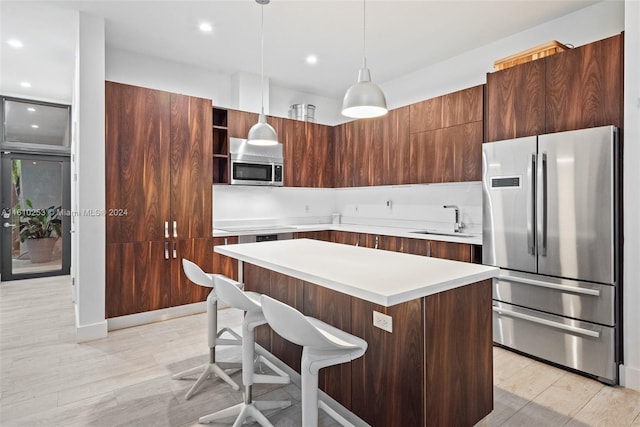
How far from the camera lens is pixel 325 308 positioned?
2.07 metres

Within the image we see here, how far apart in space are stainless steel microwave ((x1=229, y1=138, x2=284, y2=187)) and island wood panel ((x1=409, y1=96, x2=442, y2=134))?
1.81 meters

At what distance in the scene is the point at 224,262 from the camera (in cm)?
409

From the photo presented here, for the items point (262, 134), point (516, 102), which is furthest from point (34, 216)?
point (516, 102)

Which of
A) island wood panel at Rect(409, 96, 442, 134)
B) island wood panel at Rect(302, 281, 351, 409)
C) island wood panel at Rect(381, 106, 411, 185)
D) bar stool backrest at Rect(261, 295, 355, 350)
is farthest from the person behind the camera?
island wood panel at Rect(381, 106, 411, 185)

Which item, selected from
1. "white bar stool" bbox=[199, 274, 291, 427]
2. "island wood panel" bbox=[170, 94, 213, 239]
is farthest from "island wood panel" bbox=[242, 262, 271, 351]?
"island wood panel" bbox=[170, 94, 213, 239]

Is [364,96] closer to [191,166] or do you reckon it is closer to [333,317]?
[333,317]

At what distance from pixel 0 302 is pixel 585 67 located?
6.64 m

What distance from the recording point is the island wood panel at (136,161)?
3375 mm

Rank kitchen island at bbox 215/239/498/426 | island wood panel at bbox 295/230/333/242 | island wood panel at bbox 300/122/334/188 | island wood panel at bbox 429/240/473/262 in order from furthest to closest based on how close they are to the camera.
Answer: island wood panel at bbox 300/122/334/188 → island wood panel at bbox 295/230/333/242 → island wood panel at bbox 429/240/473/262 → kitchen island at bbox 215/239/498/426

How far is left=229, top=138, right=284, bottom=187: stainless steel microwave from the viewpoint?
4.36 meters

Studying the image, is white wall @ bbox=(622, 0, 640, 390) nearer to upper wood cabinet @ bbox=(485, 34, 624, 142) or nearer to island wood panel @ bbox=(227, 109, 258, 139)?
upper wood cabinet @ bbox=(485, 34, 624, 142)

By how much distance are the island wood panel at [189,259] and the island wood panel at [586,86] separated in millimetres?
3554

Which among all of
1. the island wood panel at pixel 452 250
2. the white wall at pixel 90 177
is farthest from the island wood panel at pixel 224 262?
the island wood panel at pixel 452 250

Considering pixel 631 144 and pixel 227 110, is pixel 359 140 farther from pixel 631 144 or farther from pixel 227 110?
pixel 631 144
